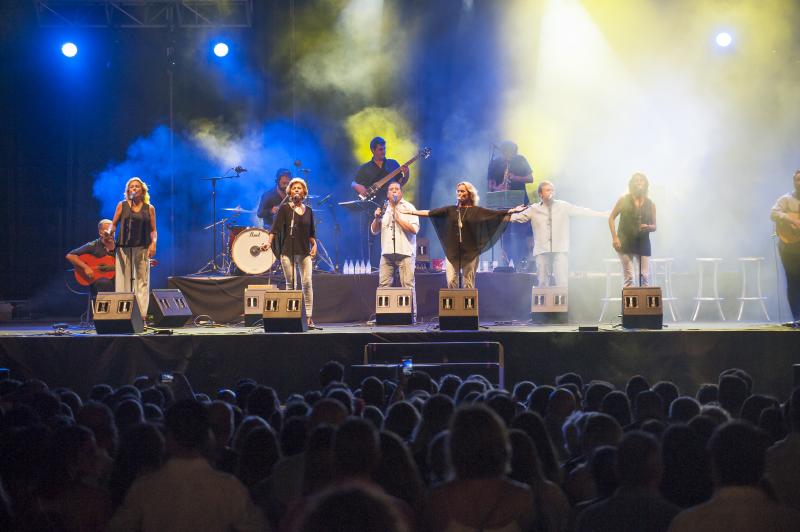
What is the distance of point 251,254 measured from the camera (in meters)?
14.9

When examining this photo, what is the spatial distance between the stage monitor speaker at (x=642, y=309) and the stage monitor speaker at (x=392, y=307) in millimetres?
3343

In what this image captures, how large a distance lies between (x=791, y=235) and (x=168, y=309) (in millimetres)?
9970

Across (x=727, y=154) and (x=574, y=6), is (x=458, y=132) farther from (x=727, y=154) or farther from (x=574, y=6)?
(x=727, y=154)

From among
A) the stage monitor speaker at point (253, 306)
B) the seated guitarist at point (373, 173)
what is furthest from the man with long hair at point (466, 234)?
the seated guitarist at point (373, 173)

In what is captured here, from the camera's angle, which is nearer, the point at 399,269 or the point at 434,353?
the point at 434,353

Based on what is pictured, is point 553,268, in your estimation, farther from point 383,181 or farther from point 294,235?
point 294,235

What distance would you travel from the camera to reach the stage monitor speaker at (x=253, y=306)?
13406 millimetres

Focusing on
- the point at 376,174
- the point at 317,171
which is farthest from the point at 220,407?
the point at 317,171

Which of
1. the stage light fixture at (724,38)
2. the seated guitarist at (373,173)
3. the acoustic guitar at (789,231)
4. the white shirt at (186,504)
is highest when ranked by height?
the stage light fixture at (724,38)

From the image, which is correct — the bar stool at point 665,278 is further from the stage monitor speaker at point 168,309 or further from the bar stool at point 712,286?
the stage monitor speaker at point 168,309

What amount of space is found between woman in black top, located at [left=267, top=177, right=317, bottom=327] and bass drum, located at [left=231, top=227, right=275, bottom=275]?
2385 millimetres

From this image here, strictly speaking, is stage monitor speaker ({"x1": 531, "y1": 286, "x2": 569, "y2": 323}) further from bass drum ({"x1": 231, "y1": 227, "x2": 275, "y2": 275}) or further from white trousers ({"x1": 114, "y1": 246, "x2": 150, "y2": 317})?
white trousers ({"x1": 114, "y1": 246, "x2": 150, "y2": 317})

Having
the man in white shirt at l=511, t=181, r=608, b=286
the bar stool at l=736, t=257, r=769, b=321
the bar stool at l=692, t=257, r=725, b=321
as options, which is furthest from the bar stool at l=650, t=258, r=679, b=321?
the man in white shirt at l=511, t=181, r=608, b=286

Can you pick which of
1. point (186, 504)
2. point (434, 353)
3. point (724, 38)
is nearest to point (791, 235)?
point (434, 353)
